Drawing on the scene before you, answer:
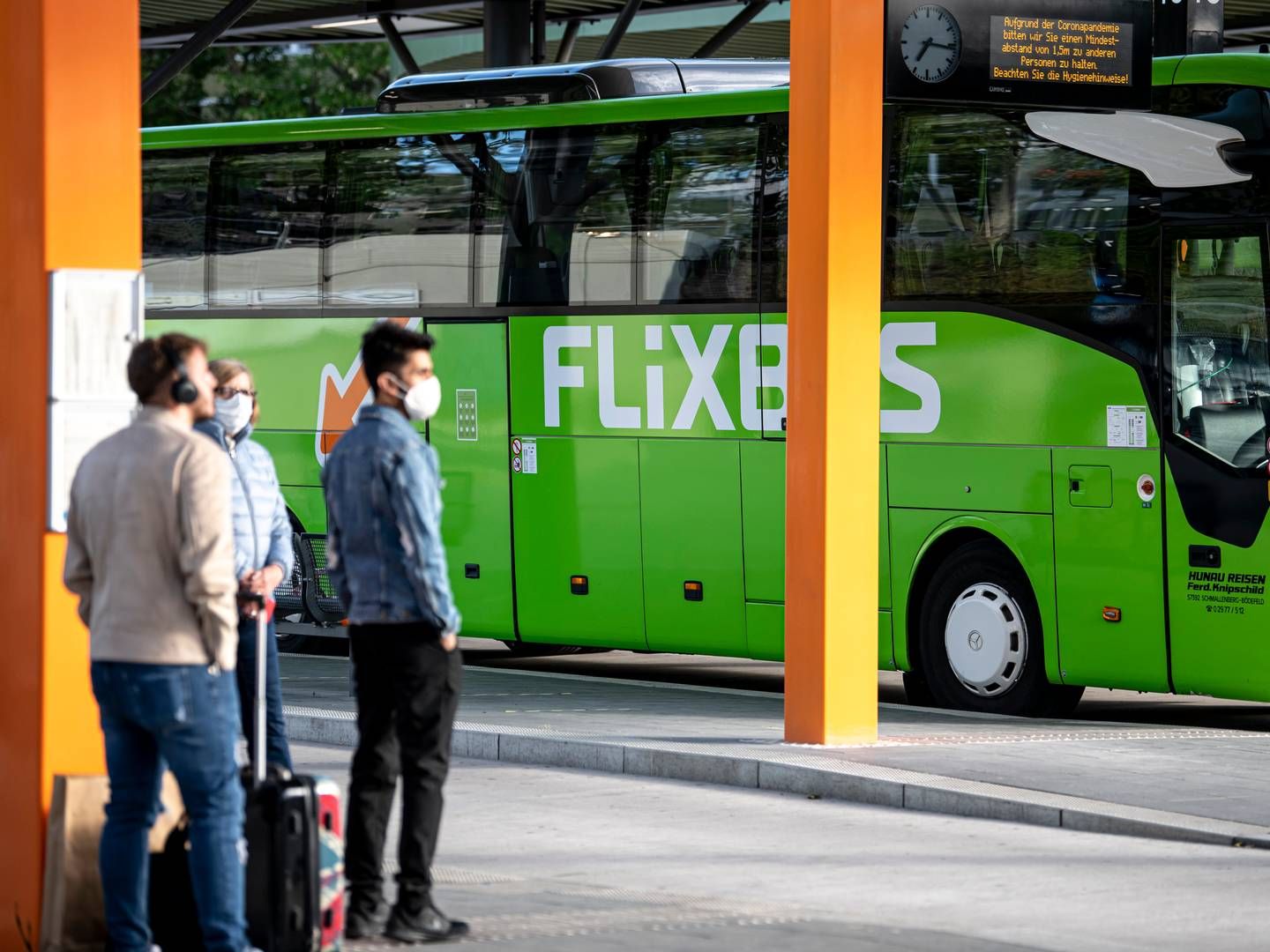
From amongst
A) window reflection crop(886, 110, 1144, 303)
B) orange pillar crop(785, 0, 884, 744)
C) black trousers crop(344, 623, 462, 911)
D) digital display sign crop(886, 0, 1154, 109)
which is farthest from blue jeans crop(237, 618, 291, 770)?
window reflection crop(886, 110, 1144, 303)

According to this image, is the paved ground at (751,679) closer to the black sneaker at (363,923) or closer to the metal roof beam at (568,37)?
the metal roof beam at (568,37)

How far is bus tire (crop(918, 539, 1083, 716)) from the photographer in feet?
47.8

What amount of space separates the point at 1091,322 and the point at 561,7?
12949mm

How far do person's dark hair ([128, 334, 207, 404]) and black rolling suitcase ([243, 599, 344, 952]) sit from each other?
1285mm

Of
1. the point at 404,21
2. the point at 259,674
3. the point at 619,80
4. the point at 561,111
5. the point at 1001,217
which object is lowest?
the point at 259,674

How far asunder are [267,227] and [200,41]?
17.3 ft

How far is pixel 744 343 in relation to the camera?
50.5ft

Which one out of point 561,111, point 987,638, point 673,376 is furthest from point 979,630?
point 561,111

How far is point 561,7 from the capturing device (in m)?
25.9

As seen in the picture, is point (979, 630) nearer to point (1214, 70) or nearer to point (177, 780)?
point (1214, 70)

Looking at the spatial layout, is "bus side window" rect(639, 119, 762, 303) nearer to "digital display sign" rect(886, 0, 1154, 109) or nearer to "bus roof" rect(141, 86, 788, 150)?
Result: "bus roof" rect(141, 86, 788, 150)

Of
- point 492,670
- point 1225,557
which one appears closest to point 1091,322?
point 1225,557

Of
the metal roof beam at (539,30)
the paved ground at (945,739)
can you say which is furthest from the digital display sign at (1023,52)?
the metal roof beam at (539,30)

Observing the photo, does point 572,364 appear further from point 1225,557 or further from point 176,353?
point 176,353
